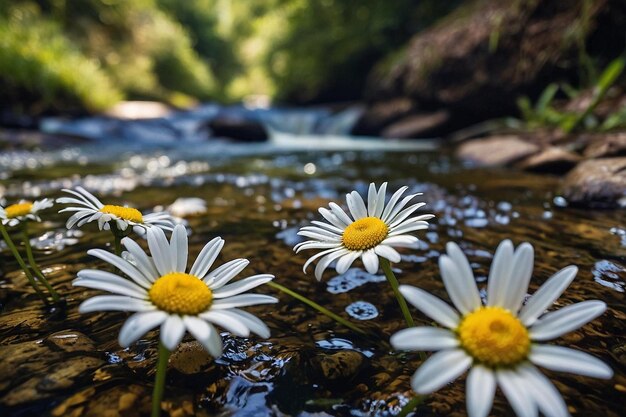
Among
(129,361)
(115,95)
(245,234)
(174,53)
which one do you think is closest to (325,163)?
(245,234)

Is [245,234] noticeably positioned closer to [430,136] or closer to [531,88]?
[531,88]

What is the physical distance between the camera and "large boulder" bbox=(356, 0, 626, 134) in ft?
18.7

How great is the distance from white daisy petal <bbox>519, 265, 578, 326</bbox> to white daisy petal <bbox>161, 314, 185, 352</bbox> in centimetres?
60

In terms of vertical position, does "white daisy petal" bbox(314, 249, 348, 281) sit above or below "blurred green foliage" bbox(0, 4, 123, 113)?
below

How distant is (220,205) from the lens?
306 cm

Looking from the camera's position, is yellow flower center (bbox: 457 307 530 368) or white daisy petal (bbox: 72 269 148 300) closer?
yellow flower center (bbox: 457 307 530 368)

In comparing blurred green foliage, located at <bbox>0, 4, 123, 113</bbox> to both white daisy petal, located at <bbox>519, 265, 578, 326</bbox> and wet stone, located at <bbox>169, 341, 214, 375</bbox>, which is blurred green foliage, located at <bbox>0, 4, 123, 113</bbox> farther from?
white daisy petal, located at <bbox>519, 265, 578, 326</bbox>

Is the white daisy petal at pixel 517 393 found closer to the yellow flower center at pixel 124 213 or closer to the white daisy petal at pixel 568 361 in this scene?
the white daisy petal at pixel 568 361

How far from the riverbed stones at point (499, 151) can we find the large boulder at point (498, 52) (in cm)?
163

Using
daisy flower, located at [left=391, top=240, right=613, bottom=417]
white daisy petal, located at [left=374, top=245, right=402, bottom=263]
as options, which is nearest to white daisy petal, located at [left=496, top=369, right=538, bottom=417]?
daisy flower, located at [left=391, top=240, right=613, bottom=417]

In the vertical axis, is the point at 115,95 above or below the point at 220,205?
above

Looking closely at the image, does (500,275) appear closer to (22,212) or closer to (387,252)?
(387,252)

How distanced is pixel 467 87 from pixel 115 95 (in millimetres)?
8385

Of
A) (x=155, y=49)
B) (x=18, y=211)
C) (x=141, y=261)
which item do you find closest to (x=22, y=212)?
(x=18, y=211)
